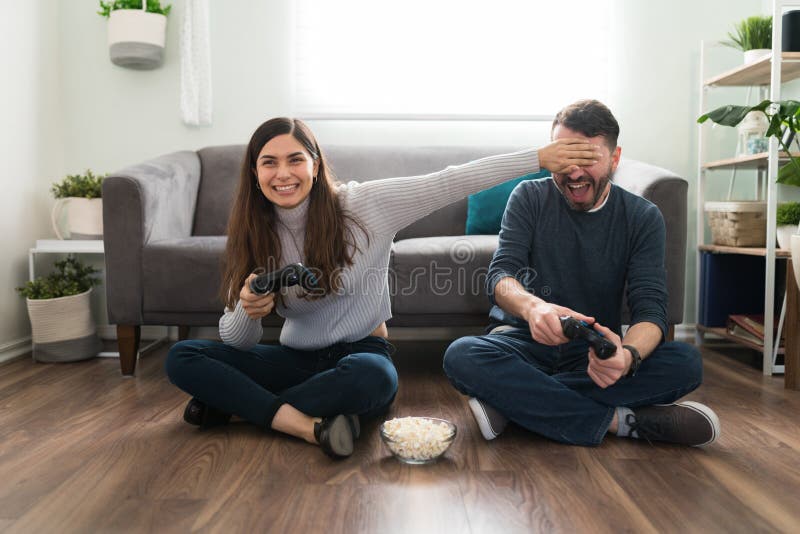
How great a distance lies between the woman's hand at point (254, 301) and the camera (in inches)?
55.2

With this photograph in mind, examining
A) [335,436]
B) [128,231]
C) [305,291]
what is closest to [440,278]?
[305,291]

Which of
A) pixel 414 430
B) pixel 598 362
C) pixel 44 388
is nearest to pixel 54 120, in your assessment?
pixel 44 388

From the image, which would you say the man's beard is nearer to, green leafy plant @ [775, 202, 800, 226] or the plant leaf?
the plant leaf

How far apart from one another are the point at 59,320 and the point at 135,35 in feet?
3.98

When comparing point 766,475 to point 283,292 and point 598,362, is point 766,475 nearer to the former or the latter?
point 598,362

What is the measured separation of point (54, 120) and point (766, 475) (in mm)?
2947

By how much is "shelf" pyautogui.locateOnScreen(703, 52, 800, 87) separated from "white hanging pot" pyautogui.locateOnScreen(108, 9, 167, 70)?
2.32 metres

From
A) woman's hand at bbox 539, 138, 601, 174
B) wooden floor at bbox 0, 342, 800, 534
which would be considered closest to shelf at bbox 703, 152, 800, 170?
wooden floor at bbox 0, 342, 800, 534

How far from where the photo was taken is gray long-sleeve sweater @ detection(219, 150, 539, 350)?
1516 mm

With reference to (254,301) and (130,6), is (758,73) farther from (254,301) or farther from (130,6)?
(130,6)

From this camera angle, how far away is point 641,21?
9.45 ft

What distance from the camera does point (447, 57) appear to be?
2.89m

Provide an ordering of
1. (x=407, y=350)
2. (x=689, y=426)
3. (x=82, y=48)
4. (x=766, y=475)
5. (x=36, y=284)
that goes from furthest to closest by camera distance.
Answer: (x=82, y=48) < (x=407, y=350) < (x=36, y=284) < (x=689, y=426) < (x=766, y=475)

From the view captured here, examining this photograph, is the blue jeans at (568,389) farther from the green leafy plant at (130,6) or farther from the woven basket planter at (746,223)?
the green leafy plant at (130,6)
